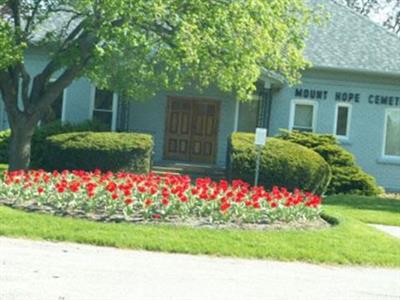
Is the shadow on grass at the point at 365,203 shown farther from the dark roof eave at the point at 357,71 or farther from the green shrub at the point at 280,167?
the dark roof eave at the point at 357,71

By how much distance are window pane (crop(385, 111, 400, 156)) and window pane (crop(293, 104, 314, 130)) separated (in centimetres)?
276

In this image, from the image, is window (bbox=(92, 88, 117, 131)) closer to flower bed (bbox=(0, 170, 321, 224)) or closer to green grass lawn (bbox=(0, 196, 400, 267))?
flower bed (bbox=(0, 170, 321, 224))

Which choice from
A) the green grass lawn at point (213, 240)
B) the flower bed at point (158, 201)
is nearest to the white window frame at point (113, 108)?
the flower bed at point (158, 201)

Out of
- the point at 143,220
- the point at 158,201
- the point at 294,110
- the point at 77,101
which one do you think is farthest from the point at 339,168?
the point at 143,220

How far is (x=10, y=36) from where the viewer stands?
15898 mm

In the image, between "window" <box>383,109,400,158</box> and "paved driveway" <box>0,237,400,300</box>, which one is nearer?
"paved driveway" <box>0,237,400,300</box>

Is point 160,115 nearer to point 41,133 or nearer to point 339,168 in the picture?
point 41,133

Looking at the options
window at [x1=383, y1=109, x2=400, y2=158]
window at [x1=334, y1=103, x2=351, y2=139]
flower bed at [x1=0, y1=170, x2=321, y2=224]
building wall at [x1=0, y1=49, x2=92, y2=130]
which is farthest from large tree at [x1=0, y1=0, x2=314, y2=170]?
window at [x1=383, y1=109, x2=400, y2=158]

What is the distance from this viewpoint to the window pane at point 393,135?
26753mm

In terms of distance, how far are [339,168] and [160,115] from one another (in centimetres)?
671

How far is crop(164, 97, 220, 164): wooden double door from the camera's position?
26250mm

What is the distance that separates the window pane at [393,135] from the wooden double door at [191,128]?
19.8 feet

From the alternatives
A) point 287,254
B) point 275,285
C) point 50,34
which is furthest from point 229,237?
point 50,34

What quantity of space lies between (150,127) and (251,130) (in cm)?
356
